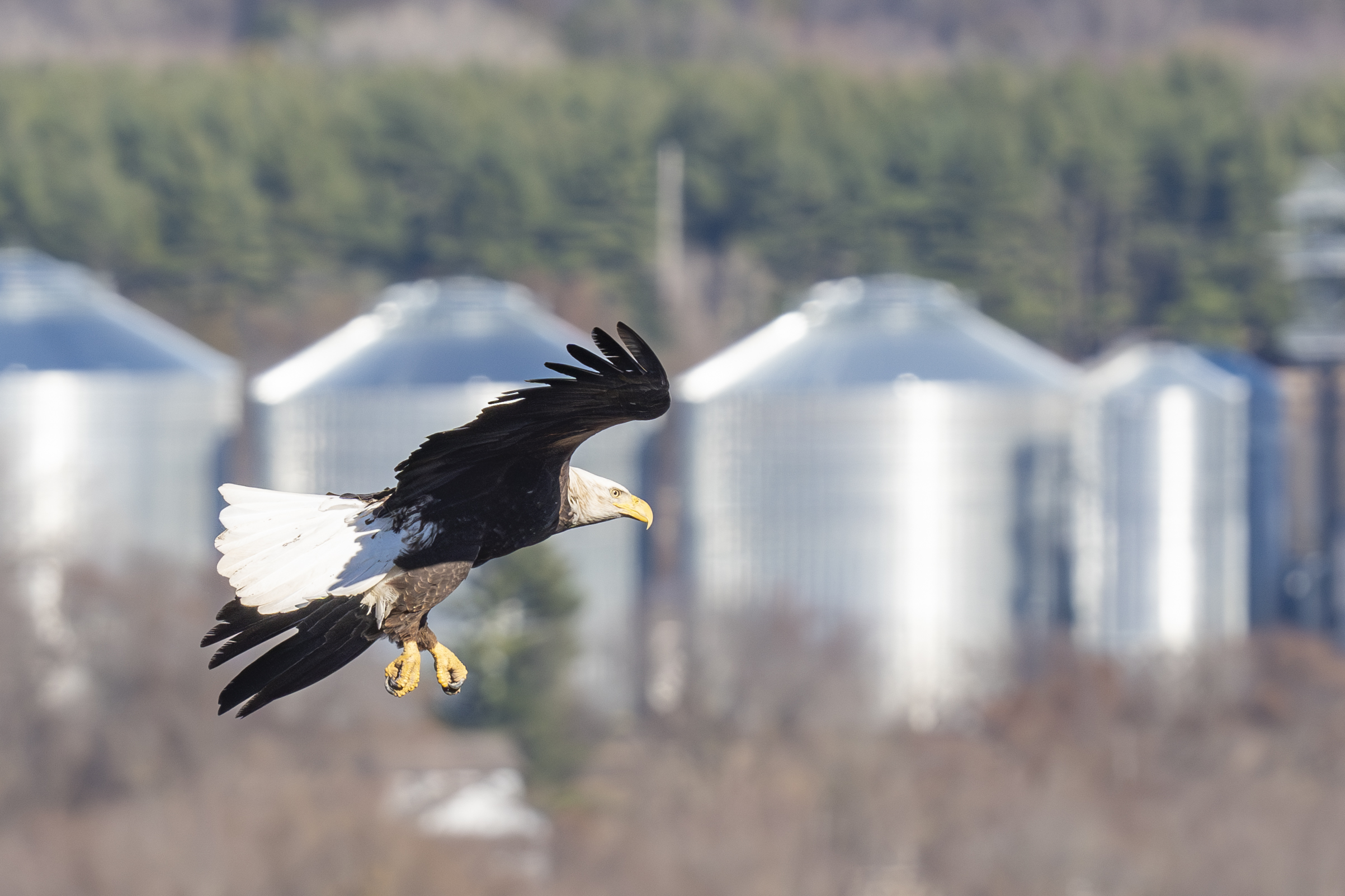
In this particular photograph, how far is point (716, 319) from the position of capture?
6812cm

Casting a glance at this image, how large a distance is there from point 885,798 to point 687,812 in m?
2.46

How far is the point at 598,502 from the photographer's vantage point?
898 centimetres

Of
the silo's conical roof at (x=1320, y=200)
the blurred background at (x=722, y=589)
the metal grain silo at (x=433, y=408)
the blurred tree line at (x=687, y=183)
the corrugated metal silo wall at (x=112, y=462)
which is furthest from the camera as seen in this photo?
the blurred tree line at (x=687, y=183)

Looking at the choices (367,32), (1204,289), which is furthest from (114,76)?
(1204,289)

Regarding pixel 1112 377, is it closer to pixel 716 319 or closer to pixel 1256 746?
pixel 1256 746

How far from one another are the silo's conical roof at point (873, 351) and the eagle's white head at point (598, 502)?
32.8 meters

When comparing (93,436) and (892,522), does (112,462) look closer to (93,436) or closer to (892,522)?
(93,436)

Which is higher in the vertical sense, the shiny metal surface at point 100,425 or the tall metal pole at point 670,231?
the tall metal pole at point 670,231

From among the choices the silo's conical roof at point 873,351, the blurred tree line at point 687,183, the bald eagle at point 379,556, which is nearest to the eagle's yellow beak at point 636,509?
the bald eagle at point 379,556

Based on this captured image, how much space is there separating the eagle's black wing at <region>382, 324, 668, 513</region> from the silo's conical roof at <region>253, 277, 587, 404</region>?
31.3 m

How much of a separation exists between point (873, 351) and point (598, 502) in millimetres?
33780

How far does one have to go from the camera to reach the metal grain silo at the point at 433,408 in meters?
40.9

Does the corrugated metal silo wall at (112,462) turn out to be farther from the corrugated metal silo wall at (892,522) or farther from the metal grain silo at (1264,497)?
the metal grain silo at (1264,497)

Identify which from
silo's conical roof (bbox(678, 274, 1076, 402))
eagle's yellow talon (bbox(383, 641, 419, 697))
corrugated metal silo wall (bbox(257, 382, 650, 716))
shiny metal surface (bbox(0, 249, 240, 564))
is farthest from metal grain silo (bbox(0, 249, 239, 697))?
eagle's yellow talon (bbox(383, 641, 419, 697))
